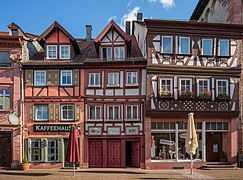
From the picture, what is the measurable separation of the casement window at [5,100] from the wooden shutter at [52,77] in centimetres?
309

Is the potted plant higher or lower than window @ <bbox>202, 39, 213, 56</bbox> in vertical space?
→ lower

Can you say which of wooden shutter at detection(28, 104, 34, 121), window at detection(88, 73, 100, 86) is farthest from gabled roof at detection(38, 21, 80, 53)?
wooden shutter at detection(28, 104, 34, 121)

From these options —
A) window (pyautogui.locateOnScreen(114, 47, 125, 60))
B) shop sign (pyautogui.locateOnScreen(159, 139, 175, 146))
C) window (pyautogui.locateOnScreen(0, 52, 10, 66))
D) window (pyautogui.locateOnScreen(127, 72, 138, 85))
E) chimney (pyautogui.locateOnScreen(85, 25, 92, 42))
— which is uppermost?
chimney (pyautogui.locateOnScreen(85, 25, 92, 42))

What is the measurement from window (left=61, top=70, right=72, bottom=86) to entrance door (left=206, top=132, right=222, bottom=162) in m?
11.4

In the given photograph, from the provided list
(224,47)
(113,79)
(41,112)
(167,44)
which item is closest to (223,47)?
(224,47)

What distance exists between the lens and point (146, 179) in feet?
53.9

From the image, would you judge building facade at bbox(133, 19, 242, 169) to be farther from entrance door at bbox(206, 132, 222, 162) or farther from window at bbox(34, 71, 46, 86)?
window at bbox(34, 71, 46, 86)

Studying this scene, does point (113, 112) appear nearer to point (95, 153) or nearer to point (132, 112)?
point (132, 112)

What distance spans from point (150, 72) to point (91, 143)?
6.86m

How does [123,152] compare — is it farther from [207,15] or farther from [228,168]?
[207,15]

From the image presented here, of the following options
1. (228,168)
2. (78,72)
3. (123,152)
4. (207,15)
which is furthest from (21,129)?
(207,15)

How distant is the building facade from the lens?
833 inches

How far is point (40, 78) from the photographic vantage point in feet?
72.0

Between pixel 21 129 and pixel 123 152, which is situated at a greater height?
pixel 21 129
